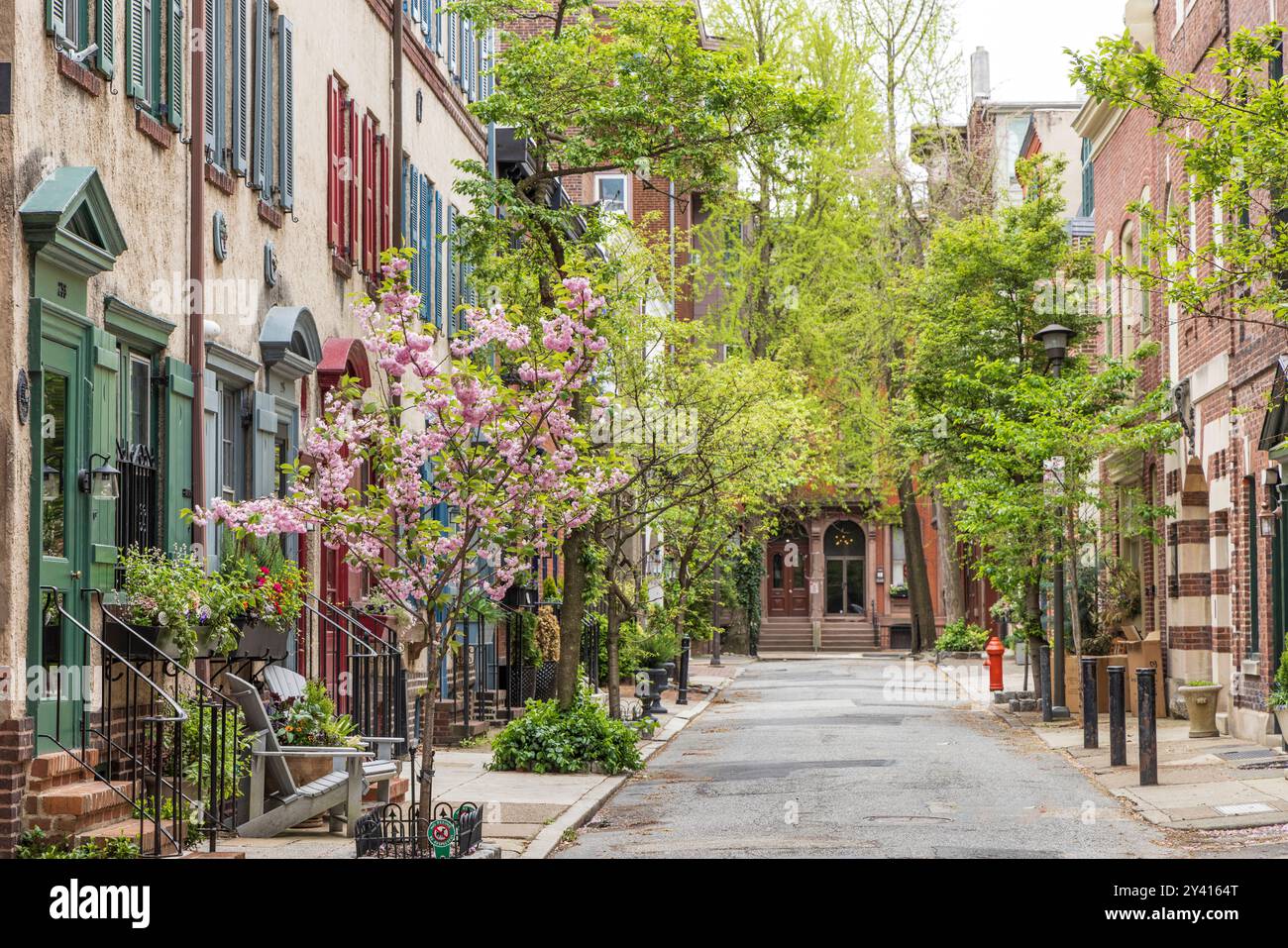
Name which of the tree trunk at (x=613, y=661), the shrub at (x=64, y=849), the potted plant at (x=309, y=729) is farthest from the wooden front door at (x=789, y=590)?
the shrub at (x=64, y=849)

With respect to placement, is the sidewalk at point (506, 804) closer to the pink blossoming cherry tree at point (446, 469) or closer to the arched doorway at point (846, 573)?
the pink blossoming cherry tree at point (446, 469)

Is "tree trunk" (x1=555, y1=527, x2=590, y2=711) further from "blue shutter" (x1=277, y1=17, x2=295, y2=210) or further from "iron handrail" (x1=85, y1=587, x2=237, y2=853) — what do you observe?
"iron handrail" (x1=85, y1=587, x2=237, y2=853)

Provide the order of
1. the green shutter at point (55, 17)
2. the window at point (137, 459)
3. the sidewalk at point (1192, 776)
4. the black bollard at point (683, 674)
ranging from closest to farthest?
the green shutter at point (55, 17), the window at point (137, 459), the sidewalk at point (1192, 776), the black bollard at point (683, 674)

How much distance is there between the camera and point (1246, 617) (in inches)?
818

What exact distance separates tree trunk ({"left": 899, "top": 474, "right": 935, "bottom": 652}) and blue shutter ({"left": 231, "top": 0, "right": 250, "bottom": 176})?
3765 centimetres

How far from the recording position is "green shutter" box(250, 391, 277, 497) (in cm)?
1512

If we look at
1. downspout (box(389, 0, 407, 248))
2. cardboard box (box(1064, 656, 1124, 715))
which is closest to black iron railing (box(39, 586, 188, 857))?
downspout (box(389, 0, 407, 248))

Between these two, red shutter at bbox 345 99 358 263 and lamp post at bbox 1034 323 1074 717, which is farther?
lamp post at bbox 1034 323 1074 717

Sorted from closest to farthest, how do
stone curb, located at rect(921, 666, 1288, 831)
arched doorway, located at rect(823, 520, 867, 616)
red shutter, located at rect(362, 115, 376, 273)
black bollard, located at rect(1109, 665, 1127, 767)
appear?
stone curb, located at rect(921, 666, 1288, 831) < black bollard, located at rect(1109, 665, 1127, 767) < red shutter, located at rect(362, 115, 376, 273) < arched doorway, located at rect(823, 520, 867, 616)

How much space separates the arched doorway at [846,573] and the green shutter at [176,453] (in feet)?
170

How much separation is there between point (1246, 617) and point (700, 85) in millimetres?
9033

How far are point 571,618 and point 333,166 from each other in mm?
5283

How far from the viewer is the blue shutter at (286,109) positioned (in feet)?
52.1
